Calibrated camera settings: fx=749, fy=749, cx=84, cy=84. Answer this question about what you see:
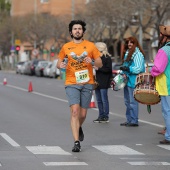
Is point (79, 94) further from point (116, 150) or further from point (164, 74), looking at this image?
point (164, 74)

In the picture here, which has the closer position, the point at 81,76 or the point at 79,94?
the point at 81,76

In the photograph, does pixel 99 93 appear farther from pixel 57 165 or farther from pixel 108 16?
pixel 108 16

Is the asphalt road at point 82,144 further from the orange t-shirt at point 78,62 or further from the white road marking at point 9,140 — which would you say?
the orange t-shirt at point 78,62

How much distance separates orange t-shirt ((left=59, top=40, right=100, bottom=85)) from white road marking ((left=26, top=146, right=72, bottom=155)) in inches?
42.8

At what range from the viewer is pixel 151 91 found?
43.3 feet

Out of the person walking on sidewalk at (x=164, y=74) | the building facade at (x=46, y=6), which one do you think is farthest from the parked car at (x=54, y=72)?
the person walking on sidewalk at (x=164, y=74)

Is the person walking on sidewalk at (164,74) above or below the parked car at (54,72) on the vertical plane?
above

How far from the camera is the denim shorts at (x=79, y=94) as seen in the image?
1195 cm

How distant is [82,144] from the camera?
12914 millimetres

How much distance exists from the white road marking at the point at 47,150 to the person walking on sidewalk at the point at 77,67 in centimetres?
33

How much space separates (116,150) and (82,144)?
1.04 metres

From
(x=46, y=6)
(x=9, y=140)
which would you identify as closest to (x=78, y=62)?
(x=9, y=140)

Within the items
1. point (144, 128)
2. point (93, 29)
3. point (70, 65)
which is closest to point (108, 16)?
point (93, 29)

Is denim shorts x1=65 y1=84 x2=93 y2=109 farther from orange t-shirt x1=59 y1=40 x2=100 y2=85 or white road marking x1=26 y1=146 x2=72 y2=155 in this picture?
white road marking x1=26 y1=146 x2=72 y2=155
